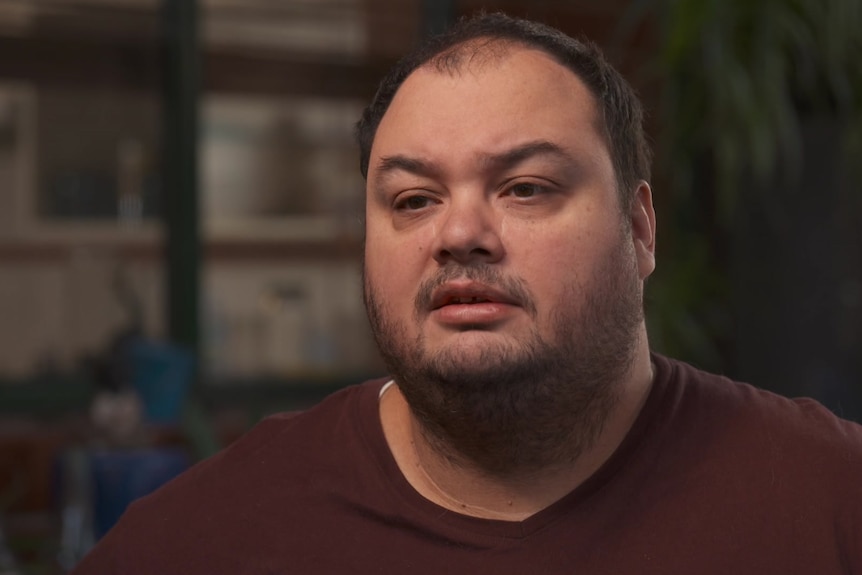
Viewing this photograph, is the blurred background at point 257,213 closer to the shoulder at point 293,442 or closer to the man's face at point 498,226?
the shoulder at point 293,442

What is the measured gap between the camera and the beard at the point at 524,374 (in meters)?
1.48

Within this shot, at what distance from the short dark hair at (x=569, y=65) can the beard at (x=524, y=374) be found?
5.3 inches

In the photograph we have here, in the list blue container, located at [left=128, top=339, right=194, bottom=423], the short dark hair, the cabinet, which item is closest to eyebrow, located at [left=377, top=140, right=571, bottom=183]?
the short dark hair

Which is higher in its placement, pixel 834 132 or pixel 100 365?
pixel 834 132

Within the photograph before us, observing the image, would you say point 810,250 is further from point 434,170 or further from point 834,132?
point 434,170

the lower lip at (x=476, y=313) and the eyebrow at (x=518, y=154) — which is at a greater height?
the eyebrow at (x=518, y=154)

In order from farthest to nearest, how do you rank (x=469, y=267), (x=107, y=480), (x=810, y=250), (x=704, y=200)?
(x=704, y=200) < (x=107, y=480) < (x=810, y=250) < (x=469, y=267)

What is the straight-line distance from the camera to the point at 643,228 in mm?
1681

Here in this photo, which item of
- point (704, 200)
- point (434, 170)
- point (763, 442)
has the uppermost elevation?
point (434, 170)

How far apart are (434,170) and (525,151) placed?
0.34ft

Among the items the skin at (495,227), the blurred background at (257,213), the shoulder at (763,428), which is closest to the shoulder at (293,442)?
the skin at (495,227)

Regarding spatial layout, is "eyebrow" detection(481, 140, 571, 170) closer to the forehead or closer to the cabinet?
the forehead

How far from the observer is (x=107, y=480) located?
3.38 meters

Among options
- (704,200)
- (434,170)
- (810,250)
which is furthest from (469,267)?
(704,200)
